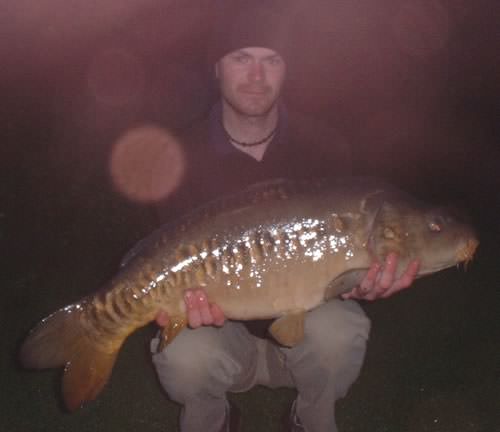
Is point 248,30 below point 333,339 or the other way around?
the other way around

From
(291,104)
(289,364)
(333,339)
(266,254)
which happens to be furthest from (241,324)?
(291,104)

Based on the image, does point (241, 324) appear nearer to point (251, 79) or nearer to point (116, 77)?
A: point (251, 79)

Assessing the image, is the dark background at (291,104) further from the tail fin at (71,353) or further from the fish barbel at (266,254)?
the tail fin at (71,353)

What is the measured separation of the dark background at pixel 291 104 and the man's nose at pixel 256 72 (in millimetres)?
186

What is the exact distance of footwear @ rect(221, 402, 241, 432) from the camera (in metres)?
2.32

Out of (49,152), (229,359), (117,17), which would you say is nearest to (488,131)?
(49,152)

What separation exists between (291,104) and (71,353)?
5883 millimetres

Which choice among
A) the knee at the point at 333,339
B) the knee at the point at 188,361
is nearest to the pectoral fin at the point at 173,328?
the knee at the point at 188,361

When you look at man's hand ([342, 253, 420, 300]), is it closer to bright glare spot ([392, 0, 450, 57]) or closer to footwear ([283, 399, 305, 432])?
footwear ([283, 399, 305, 432])

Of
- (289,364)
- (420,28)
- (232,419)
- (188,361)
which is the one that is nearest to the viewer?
(188,361)

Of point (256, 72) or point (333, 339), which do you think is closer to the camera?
point (333, 339)

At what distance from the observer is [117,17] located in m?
12.3

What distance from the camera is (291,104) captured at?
24.5 feet

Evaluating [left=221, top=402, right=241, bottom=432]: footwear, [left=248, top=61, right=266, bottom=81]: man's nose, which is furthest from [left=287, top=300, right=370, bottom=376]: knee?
[left=248, top=61, right=266, bottom=81]: man's nose
